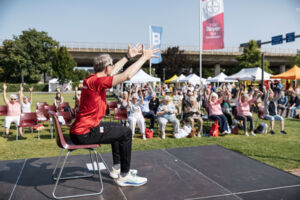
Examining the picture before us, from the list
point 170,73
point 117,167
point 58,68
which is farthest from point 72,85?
point 117,167

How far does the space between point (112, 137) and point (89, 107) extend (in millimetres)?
492

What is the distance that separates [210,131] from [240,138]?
0.95 m

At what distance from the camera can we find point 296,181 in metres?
3.45

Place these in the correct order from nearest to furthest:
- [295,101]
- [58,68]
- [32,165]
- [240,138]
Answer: [32,165] < [240,138] < [295,101] < [58,68]

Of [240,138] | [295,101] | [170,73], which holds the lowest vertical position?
[240,138]

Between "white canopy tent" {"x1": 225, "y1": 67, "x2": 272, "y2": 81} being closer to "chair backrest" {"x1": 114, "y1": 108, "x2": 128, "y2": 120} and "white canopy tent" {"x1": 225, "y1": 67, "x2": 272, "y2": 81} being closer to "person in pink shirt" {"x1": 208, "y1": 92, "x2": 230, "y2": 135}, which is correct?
"person in pink shirt" {"x1": 208, "y1": 92, "x2": 230, "y2": 135}

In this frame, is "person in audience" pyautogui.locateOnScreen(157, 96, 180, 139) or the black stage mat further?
"person in audience" pyautogui.locateOnScreen(157, 96, 180, 139)

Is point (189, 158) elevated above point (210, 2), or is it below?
below

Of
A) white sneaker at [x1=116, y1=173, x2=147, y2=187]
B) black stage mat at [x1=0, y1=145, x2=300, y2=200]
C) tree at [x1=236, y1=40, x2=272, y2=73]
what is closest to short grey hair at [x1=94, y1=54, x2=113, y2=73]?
white sneaker at [x1=116, y1=173, x2=147, y2=187]

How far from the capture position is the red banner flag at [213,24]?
1187 cm

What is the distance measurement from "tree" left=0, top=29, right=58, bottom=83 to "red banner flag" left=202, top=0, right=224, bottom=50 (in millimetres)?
45921

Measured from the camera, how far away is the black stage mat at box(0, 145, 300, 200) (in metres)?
3.07

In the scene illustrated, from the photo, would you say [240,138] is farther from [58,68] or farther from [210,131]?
[58,68]

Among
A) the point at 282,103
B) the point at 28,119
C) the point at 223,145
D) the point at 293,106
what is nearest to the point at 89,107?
the point at 223,145
